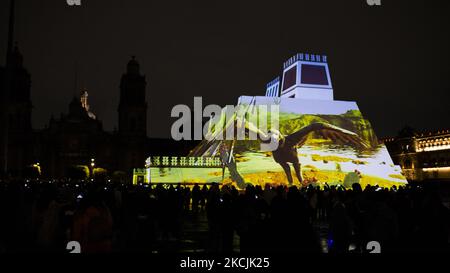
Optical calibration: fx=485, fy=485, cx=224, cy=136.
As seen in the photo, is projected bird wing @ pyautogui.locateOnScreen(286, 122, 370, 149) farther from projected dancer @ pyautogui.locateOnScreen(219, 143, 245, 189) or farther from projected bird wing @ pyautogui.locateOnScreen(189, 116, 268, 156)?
projected dancer @ pyautogui.locateOnScreen(219, 143, 245, 189)

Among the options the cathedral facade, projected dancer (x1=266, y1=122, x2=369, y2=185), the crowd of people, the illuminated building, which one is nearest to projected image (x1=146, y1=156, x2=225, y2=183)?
projected dancer (x1=266, y1=122, x2=369, y2=185)

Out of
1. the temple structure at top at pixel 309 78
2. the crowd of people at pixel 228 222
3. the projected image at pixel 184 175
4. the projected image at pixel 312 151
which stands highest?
the temple structure at top at pixel 309 78

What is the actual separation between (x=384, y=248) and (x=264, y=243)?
403cm

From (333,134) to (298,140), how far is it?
4593mm

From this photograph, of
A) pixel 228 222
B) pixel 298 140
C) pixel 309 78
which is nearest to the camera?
pixel 228 222

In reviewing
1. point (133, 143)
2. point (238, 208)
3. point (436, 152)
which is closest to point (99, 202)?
point (238, 208)

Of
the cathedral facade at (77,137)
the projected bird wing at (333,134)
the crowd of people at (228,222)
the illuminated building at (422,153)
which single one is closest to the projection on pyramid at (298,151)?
the projected bird wing at (333,134)

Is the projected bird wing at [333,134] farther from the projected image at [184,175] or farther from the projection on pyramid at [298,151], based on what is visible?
the projected image at [184,175]

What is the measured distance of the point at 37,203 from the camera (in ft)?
33.1

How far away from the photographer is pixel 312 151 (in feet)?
151

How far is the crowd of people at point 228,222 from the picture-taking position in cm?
557

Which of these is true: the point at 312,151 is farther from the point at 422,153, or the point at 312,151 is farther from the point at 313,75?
the point at 422,153

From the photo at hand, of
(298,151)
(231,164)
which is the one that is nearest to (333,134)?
(298,151)

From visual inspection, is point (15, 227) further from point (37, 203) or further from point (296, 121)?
point (296, 121)
